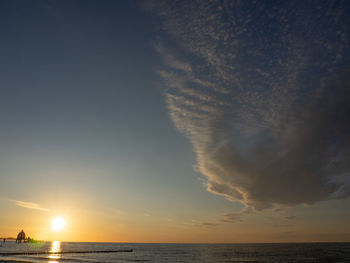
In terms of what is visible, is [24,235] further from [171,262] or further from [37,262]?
[171,262]

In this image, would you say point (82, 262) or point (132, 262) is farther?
point (132, 262)

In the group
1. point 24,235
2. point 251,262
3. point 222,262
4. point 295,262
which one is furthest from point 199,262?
point 24,235

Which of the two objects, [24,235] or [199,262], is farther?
[24,235]

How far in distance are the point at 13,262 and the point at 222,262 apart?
2464 inches

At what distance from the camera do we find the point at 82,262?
80.2m

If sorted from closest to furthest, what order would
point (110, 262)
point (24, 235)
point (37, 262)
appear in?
point (37, 262), point (110, 262), point (24, 235)

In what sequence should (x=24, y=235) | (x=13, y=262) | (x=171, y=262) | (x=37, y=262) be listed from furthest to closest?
(x=24, y=235) < (x=171, y=262) < (x=37, y=262) < (x=13, y=262)

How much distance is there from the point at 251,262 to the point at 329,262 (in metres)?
24.2

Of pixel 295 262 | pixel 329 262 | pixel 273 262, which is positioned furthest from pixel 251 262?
pixel 329 262

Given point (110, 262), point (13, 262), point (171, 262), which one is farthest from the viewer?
point (171, 262)

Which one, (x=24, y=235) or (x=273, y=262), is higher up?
(x=24, y=235)

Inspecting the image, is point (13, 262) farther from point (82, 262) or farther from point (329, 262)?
point (329, 262)

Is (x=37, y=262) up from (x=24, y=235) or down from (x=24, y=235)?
down

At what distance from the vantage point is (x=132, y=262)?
88.8m
